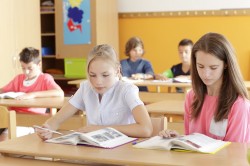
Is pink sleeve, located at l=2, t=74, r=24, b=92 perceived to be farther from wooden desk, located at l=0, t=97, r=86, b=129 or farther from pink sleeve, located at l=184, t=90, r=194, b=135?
pink sleeve, located at l=184, t=90, r=194, b=135

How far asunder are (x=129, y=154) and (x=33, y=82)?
2.58 m

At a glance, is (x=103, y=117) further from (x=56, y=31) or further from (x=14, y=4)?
(x=56, y=31)

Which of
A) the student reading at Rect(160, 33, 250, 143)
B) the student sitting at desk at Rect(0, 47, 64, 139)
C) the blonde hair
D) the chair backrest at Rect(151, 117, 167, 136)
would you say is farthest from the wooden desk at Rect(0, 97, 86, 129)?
the student reading at Rect(160, 33, 250, 143)

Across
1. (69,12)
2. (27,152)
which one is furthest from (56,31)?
(27,152)

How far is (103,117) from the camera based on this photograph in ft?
8.88

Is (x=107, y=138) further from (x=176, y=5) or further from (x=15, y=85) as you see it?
(x=176, y=5)

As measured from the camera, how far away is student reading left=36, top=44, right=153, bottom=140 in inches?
101

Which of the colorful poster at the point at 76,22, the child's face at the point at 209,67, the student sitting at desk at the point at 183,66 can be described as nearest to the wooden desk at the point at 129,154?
the child's face at the point at 209,67

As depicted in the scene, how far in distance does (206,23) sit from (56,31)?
7.03 ft

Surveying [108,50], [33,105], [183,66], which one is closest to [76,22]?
[183,66]

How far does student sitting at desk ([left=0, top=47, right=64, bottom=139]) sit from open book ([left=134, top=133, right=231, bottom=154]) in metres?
2.23

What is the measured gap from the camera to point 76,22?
7.23m

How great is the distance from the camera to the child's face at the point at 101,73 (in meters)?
2.57

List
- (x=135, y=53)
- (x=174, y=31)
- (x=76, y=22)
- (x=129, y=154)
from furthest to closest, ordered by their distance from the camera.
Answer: (x=76, y=22) → (x=174, y=31) → (x=135, y=53) → (x=129, y=154)
